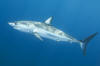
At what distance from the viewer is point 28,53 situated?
68.1ft

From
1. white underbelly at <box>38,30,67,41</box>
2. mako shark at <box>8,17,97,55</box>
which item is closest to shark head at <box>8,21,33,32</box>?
mako shark at <box>8,17,97,55</box>

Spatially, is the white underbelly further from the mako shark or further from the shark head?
the shark head

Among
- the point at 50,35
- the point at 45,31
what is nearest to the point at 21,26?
the point at 45,31

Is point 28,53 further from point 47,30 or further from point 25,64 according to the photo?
point 47,30

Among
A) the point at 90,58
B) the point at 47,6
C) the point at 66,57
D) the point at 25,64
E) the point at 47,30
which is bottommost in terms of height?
the point at 47,30

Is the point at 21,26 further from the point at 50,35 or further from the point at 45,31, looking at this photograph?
the point at 50,35

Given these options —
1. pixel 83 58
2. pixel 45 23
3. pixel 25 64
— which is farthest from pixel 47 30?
pixel 83 58

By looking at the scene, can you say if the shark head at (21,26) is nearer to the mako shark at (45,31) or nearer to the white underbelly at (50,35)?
the mako shark at (45,31)

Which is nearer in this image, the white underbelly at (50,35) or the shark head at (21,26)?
the shark head at (21,26)

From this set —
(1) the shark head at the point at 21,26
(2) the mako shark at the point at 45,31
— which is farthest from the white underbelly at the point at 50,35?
(1) the shark head at the point at 21,26

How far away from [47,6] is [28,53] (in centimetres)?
2801

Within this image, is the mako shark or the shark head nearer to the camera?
the shark head

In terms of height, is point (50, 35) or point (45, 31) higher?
point (45, 31)

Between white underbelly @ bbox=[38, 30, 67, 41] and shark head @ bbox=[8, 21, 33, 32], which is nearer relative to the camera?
shark head @ bbox=[8, 21, 33, 32]
